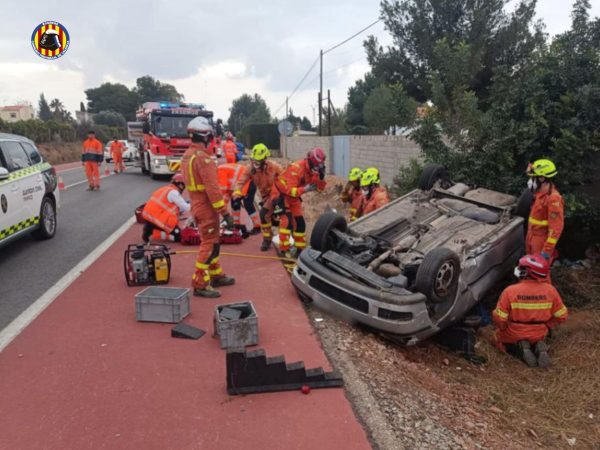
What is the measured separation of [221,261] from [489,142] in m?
4.71

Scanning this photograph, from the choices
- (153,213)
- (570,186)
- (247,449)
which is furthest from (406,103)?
(247,449)

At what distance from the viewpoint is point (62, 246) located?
8.03 metres

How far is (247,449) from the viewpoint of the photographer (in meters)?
2.97

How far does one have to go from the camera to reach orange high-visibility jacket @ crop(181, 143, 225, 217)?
17.6 ft

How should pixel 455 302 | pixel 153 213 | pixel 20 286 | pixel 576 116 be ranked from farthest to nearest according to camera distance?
Answer: pixel 153 213 → pixel 576 116 → pixel 20 286 → pixel 455 302

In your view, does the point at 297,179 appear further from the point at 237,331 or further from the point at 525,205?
the point at 237,331

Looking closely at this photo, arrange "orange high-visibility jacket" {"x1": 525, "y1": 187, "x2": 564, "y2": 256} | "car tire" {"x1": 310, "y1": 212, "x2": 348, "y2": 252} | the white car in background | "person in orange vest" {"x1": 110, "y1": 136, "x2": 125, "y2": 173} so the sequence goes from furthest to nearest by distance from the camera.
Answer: the white car in background, "person in orange vest" {"x1": 110, "y1": 136, "x2": 125, "y2": 173}, "orange high-visibility jacket" {"x1": 525, "y1": 187, "x2": 564, "y2": 256}, "car tire" {"x1": 310, "y1": 212, "x2": 348, "y2": 252}

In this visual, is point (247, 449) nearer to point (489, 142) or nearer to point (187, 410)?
point (187, 410)

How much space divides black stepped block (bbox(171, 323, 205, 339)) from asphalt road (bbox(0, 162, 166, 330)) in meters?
1.78

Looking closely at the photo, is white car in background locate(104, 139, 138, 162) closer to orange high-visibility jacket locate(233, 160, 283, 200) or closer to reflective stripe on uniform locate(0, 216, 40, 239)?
reflective stripe on uniform locate(0, 216, 40, 239)

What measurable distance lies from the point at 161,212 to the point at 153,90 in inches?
3857

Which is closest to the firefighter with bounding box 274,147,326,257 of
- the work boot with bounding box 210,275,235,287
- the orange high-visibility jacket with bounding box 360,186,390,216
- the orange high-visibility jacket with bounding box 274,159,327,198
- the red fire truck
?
the orange high-visibility jacket with bounding box 274,159,327,198

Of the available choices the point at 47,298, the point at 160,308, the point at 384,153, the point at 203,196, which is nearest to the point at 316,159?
the point at 203,196

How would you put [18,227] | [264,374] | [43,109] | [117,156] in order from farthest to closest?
[43,109]
[117,156]
[18,227]
[264,374]
